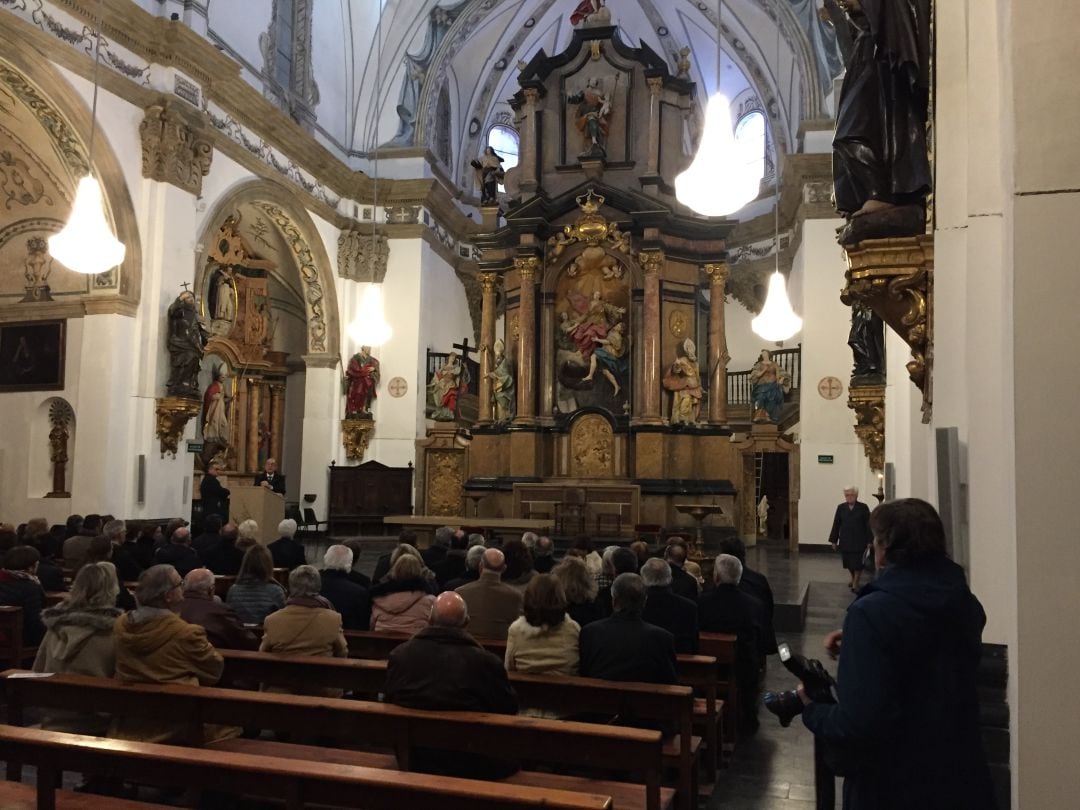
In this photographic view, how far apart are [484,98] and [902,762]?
24.7 meters

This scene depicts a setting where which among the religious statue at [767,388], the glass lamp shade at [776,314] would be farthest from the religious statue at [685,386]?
the glass lamp shade at [776,314]

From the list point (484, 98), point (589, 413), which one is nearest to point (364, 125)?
point (484, 98)

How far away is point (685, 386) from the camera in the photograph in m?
16.4

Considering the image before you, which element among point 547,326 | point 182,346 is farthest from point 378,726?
point 547,326

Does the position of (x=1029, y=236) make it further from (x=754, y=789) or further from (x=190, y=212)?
(x=190, y=212)

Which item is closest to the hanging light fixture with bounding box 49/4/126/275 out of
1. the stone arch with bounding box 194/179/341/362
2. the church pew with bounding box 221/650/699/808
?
the church pew with bounding box 221/650/699/808

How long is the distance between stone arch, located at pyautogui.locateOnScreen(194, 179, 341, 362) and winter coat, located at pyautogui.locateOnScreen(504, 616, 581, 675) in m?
13.3

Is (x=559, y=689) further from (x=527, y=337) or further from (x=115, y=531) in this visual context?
(x=527, y=337)

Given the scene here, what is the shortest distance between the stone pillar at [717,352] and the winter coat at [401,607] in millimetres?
11933

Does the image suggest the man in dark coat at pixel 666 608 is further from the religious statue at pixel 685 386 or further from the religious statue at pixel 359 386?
the religious statue at pixel 359 386

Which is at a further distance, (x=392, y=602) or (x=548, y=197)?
(x=548, y=197)

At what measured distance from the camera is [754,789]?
4508 mm

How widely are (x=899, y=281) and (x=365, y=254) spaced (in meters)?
16.5

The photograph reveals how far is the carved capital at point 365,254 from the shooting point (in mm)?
20312
